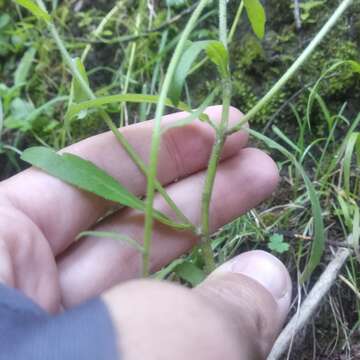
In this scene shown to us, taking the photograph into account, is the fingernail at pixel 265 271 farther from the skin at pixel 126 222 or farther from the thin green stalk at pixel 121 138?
the thin green stalk at pixel 121 138

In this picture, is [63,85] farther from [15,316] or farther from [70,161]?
[15,316]

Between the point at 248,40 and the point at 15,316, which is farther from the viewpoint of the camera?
the point at 248,40

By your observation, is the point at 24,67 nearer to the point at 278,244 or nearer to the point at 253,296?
the point at 278,244

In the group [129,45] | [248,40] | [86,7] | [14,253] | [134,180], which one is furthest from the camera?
[86,7]

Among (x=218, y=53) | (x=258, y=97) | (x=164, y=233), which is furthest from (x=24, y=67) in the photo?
(x=218, y=53)

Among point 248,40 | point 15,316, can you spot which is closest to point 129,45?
point 248,40

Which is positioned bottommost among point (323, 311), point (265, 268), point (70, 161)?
point (323, 311)
